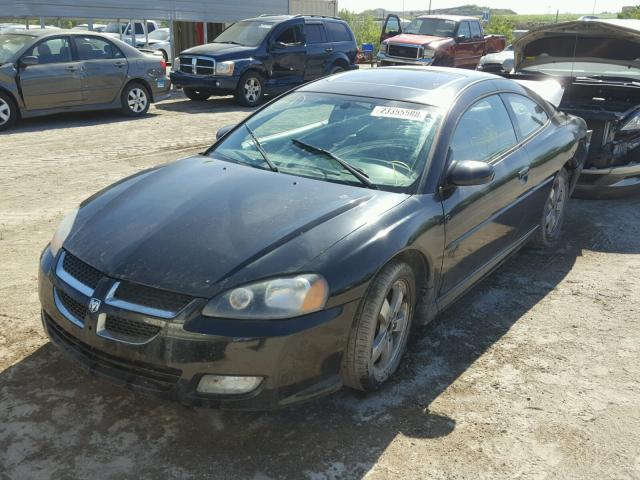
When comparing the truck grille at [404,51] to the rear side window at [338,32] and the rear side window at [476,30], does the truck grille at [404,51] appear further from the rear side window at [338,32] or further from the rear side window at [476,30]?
the rear side window at [338,32]

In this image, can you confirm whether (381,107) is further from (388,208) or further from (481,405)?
(481,405)

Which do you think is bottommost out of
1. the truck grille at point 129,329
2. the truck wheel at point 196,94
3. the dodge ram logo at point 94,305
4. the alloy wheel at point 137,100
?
the truck wheel at point 196,94

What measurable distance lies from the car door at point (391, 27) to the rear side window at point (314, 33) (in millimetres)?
5734

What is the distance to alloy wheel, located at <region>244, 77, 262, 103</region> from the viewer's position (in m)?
13.4

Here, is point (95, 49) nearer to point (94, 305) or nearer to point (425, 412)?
point (94, 305)

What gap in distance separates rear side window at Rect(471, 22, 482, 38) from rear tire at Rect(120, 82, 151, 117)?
39.6 ft

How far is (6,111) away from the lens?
9.97 m

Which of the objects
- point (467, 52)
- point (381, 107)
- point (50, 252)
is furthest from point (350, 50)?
point (50, 252)

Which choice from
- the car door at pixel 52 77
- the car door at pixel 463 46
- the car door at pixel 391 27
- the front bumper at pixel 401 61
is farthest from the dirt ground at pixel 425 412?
the car door at pixel 391 27

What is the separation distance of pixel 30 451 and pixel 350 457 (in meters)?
1.41

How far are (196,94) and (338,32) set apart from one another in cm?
384

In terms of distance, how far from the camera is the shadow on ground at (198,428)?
2.72 metres

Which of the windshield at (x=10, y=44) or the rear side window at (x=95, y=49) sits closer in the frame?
the windshield at (x=10, y=44)

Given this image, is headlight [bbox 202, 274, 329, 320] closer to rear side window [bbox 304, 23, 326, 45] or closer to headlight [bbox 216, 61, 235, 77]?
headlight [bbox 216, 61, 235, 77]
